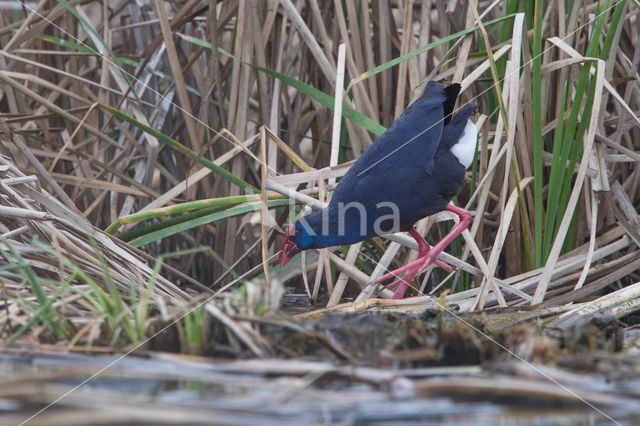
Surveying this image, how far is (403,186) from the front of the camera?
2582 mm

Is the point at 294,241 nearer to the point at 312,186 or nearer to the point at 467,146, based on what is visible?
the point at 312,186

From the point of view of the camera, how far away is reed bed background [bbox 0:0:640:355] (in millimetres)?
2299

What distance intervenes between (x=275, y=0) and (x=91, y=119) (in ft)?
3.55

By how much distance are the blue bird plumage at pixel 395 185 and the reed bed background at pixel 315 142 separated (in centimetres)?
8

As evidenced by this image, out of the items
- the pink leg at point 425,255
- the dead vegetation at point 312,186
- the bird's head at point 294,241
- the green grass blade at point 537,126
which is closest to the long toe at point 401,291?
the pink leg at point 425,255

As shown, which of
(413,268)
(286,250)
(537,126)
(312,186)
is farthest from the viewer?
(312,186)

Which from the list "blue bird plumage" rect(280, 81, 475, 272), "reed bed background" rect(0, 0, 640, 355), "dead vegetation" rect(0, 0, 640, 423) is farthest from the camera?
"blue bird plumage" rect(280, 81, 475, 272)

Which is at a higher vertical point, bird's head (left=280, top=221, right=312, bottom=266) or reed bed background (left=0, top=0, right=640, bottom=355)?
reed bed background (left=0, top=0, right=640, bottom=355)

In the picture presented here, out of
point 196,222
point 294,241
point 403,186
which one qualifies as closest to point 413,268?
point 403,186

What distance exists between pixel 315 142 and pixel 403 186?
80 centimetres

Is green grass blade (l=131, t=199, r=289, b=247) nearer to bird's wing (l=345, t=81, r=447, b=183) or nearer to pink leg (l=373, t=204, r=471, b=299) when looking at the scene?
bird's wing (l=345, t=81, r=447, b=183)

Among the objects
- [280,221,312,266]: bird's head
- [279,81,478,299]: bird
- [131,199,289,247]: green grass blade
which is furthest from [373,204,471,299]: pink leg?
[131,199,289,247]: green grass blade

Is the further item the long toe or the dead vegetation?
the long toe

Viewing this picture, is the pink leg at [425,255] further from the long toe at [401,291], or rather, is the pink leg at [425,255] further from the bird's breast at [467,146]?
the bird's breast at [467,146]
